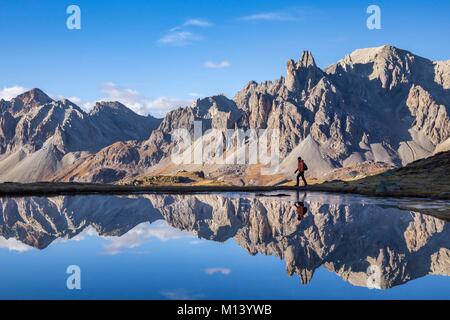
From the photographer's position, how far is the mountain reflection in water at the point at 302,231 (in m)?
13.8

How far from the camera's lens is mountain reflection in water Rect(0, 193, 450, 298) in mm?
13777

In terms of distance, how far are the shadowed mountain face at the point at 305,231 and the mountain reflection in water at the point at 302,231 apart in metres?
0.03

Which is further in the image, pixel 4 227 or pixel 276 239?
pixel 4 227

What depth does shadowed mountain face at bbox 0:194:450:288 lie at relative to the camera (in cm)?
1379

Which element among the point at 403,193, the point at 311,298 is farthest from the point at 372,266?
the point at 403,193

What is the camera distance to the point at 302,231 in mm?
20438

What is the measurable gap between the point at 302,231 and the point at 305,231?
0.45ft

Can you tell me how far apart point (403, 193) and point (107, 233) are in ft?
104

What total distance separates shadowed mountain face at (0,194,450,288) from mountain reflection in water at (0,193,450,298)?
0.03 meters

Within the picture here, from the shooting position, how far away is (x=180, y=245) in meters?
18.4

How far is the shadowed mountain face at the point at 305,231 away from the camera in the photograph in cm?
1379

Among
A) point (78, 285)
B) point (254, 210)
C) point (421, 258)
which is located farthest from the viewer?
point (254, 210)
